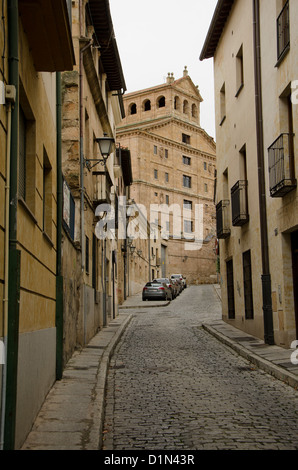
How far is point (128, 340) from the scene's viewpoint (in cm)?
1548

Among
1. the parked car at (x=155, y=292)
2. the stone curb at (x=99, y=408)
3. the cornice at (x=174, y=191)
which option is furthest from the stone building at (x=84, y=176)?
the cornice at (x=174, y=191)

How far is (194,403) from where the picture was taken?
7.39 metres

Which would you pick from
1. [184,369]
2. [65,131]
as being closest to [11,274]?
[184,369]

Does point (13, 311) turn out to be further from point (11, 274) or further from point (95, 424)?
point (95, 424)

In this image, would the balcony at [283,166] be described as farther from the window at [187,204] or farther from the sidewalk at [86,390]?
the window at [187,204]

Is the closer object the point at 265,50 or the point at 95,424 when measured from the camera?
the point at 95,424

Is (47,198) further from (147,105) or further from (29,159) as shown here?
(147,105)

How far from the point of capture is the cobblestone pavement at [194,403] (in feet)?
18.5

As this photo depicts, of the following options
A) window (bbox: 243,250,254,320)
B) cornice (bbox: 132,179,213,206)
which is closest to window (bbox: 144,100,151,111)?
cornice (bbox: 132,179,213,206)

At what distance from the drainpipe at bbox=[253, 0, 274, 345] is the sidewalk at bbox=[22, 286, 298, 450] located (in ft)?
2.04

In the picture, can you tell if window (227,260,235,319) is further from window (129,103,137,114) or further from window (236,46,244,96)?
window (129,103,137,114)

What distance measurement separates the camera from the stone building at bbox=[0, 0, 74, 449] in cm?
461
